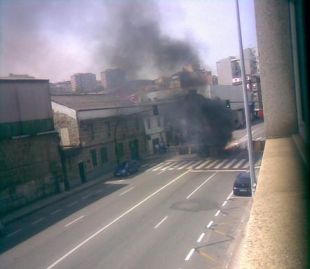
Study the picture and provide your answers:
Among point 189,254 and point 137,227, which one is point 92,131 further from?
point 189,254

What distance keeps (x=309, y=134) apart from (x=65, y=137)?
28592 mm

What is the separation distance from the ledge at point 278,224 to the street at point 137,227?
25.2 ft

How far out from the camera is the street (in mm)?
11492

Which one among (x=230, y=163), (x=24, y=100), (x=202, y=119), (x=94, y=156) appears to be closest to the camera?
(x=24, y=100)

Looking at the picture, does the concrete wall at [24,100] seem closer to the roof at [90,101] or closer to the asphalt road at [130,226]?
the roof at [90,101]

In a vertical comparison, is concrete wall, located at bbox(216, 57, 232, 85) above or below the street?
above

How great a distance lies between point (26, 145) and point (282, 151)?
22.2 meters

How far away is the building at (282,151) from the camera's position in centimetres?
202

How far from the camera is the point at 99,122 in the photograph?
33.5 metres

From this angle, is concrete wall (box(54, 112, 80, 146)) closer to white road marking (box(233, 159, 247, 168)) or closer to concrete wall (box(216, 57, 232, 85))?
white road marking (box(233, 159, 247, 168))

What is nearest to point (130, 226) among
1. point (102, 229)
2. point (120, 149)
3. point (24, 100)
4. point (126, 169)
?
point (102, 229)

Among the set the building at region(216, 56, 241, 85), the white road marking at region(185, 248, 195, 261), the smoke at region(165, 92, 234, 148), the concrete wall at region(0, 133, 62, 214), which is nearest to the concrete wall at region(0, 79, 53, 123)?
A: the concrete wall at region(0, 133, 62, 214)

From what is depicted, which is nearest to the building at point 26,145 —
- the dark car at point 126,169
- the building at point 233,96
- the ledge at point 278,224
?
the dark car at point 126,169

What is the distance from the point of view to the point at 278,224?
2.31 meters
